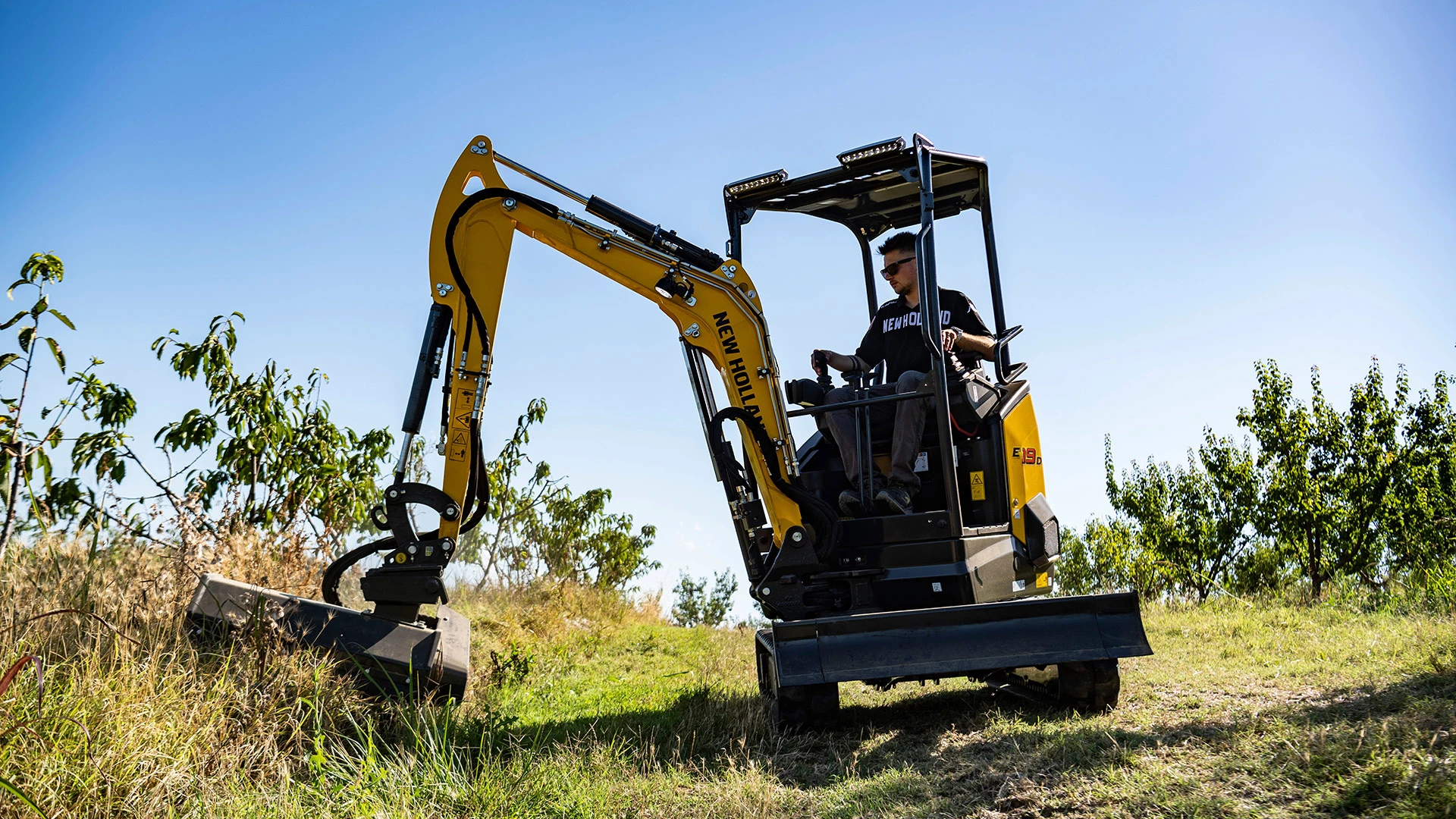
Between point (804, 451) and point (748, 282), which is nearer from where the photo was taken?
point (748, 282)

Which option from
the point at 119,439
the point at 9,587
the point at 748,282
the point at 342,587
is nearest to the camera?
the point at 9,587

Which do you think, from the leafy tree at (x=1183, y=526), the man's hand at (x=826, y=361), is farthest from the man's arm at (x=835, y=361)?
the leafy tree at (x=1183, y=526)

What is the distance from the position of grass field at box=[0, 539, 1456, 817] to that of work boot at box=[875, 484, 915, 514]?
1186 mm

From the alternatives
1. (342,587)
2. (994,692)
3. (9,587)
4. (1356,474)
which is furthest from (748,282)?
(1356,474)

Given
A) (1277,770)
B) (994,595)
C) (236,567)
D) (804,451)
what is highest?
(804,451)

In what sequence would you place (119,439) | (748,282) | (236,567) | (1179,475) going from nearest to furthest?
(748,282)
(236,567)
(119,439)
(1179,475)

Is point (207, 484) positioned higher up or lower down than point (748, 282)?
lower down

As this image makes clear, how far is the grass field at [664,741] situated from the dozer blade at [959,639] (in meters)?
0.35

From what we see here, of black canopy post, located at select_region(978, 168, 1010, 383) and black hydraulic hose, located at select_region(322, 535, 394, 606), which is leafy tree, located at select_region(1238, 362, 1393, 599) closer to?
black canopy post, located at select_region(978, 168, 1010, 383)

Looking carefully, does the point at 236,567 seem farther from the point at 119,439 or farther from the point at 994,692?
Answer: the point at 994,692

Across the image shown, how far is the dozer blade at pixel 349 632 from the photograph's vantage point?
479cm

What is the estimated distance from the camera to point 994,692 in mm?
6258

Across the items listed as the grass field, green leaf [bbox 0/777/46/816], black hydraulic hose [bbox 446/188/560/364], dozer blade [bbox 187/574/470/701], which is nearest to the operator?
the grass field

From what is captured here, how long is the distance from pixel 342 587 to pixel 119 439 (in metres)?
2.30
